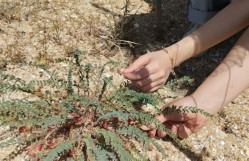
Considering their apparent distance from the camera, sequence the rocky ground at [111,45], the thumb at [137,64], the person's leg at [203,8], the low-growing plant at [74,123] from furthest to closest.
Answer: the person's leg at [203,8], the rocky ground at [111,45], the thumb at [137,64], the low-growing plant at [74,123]

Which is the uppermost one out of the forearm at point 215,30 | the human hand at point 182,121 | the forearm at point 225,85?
the forearm at point 215,30

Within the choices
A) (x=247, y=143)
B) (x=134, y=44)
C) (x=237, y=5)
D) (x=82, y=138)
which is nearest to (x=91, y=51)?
(x=134, y=44)

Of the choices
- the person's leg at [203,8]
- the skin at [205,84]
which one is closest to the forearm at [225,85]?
the skin at [205,84]

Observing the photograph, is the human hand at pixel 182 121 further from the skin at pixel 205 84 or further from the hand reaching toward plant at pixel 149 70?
the hand reaching toward plant at pixel 149 70

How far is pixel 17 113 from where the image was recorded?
1.34 metres

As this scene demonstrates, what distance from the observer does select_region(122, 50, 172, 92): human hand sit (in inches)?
54.4

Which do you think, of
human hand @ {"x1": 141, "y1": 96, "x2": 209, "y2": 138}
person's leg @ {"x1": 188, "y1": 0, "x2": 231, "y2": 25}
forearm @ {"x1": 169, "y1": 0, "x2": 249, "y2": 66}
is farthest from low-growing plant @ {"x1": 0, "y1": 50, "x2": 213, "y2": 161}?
person's leg @ {"x1": 188, "y1": 0, "x2": 231, "y2": 25}

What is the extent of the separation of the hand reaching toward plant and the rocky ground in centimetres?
26

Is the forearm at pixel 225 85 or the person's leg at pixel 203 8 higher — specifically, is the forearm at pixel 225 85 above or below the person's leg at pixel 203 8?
below

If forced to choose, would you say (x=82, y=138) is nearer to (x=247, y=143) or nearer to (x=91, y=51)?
(x=91, y=51)

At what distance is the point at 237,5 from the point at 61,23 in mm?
1074

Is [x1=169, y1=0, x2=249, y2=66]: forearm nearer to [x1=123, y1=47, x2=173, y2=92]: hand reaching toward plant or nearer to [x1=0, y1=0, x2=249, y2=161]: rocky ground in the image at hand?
[x1=123, y1=47, x2=173, y2=92]: hand reaching toward plant

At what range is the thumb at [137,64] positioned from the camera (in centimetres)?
137

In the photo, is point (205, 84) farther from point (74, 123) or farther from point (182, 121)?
point (74, 123)
